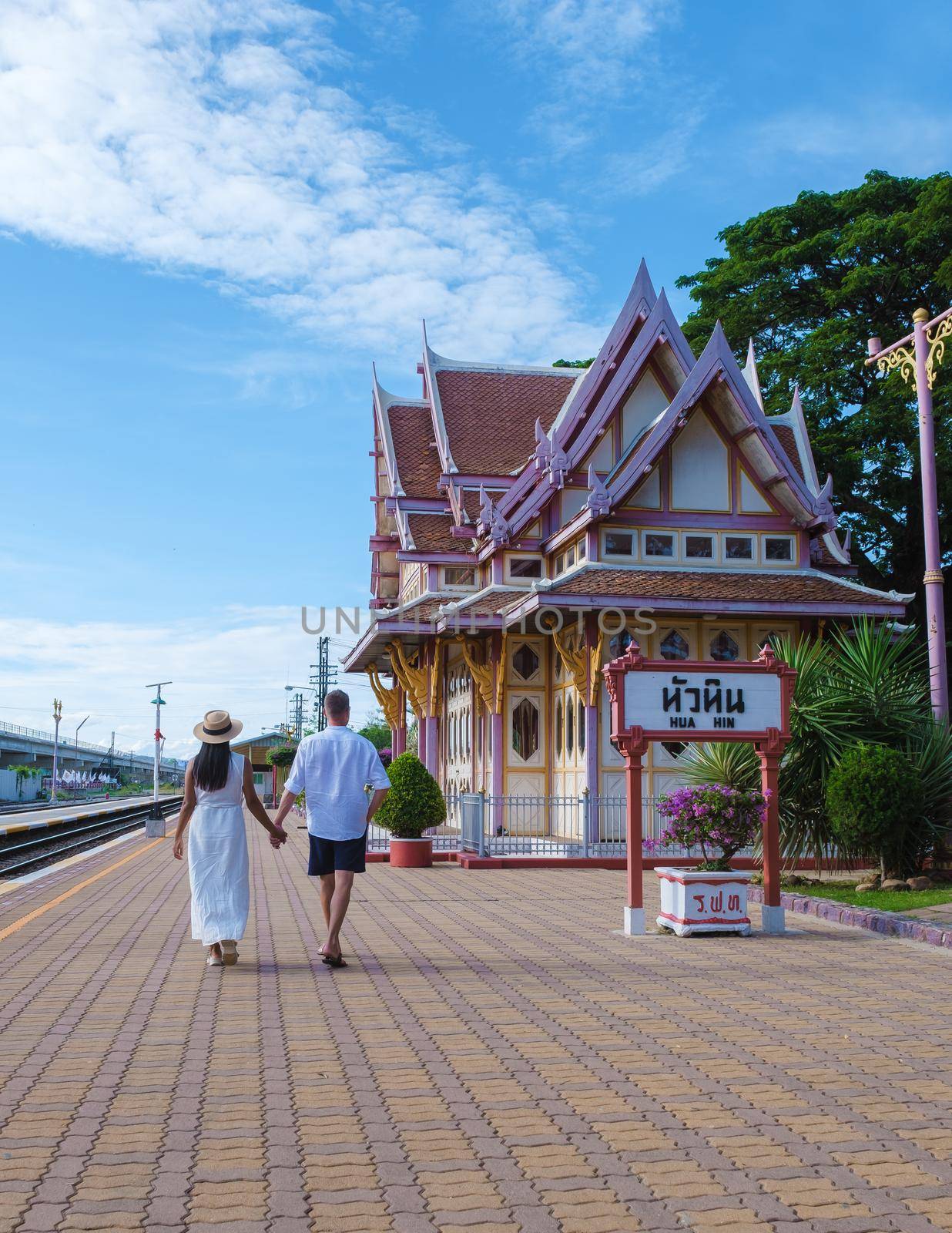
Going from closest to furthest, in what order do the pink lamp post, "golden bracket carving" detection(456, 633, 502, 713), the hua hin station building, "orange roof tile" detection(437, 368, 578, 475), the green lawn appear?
the green lawn
the pink lamp post
the hua hin station building
"golden bracket carving" detection(456, 633, 502, 713)
"orange roof tile" detection(437, 368, 578, 475)

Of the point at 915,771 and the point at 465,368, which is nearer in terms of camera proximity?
the point at 915,771

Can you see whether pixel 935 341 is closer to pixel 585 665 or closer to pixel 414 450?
pixel 585 665

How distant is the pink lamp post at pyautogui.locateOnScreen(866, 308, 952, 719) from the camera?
14641mm

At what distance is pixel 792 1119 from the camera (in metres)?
5.14

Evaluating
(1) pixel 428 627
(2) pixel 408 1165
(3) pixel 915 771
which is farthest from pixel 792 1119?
(1) pixel 428 627

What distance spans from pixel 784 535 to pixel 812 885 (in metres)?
9.52

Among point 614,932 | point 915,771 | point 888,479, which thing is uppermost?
point 888,479

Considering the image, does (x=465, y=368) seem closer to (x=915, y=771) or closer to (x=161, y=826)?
(x=161, y=826)

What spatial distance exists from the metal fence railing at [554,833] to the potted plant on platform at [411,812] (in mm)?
804

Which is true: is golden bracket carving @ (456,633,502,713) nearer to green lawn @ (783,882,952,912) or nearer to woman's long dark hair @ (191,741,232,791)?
green lawn @ (783,882,952,912)

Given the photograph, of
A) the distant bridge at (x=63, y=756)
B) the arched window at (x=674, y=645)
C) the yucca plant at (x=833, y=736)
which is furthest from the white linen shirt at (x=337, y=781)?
the distant bridge at (x=63, y=756)

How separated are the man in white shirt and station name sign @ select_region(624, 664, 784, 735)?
287 cm

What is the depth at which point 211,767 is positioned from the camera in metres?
9.46

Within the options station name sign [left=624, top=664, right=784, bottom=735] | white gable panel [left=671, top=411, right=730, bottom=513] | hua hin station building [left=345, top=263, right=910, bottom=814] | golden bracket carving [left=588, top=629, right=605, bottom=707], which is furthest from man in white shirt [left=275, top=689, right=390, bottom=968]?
white gable panel [left=671, top=411, right=730, bottom=513]
